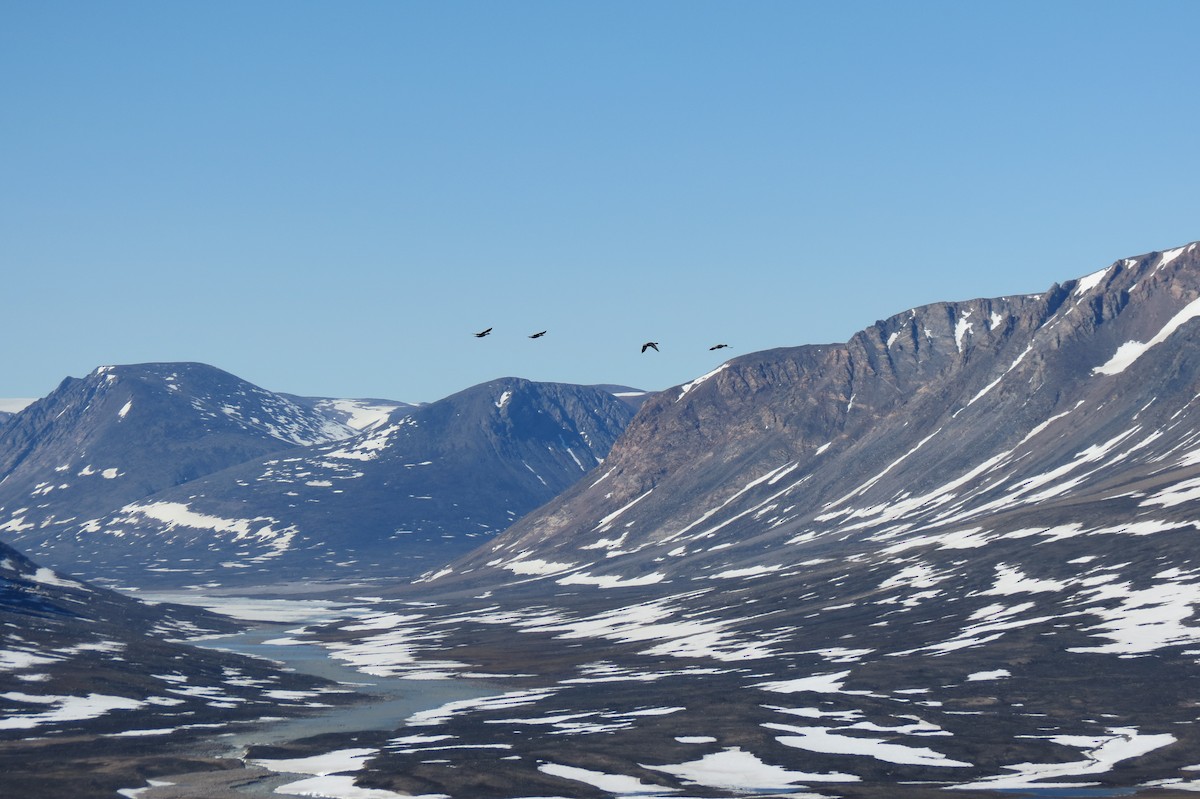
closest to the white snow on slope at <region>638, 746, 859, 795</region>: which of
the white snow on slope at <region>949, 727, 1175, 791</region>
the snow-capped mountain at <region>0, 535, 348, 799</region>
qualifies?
the white snow on slope at <region>949, 727, 1175, 791</region>

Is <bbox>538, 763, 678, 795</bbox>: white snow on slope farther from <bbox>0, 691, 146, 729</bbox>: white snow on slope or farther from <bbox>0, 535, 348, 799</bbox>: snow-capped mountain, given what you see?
<bbox>0, 691, 146, 729</bbox>: white snow on slope

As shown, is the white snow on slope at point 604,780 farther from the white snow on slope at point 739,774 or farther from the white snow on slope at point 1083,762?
the white snow on slope at point 1083,762

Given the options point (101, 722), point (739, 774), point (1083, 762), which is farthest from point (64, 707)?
point (1083, 762)

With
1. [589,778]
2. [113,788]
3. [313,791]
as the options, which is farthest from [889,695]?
[113,788]

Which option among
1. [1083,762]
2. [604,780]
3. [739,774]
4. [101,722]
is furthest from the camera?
[101,722]

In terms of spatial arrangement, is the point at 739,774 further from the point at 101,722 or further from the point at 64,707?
the point at 64,707

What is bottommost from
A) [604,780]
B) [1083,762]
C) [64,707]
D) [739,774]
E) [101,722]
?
[1083,762]

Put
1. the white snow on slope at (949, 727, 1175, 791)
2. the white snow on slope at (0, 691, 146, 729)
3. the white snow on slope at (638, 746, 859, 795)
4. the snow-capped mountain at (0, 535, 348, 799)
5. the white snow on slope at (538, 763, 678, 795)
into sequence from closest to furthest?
the white snow on slope at (949, 727, 1175, 791), the white snow on slope at (538, 763, 678, 795), the white snow on slope at (638, 746, 859, 795), the snow-capped mountain at (0, 535, 348, 799), the white snow on slope at (0, 691, 146, 729)

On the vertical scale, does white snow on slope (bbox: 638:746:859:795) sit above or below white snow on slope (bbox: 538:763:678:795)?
below

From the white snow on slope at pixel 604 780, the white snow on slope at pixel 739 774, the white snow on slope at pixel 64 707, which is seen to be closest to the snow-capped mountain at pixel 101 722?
the white snow on slope at pixel 64 707

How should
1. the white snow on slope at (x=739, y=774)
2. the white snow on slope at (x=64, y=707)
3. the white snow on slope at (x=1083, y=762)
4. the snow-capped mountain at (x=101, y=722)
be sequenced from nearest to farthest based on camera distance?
the white snow on slope at (x=1083, y=762)
the white snow on slope at (x=739, y=774)
the snow-capped mountain at (x=101, y=722)
the white snow on slope at (x=64, y=707)

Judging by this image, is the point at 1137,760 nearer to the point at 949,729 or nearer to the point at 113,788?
the point at 949,729
